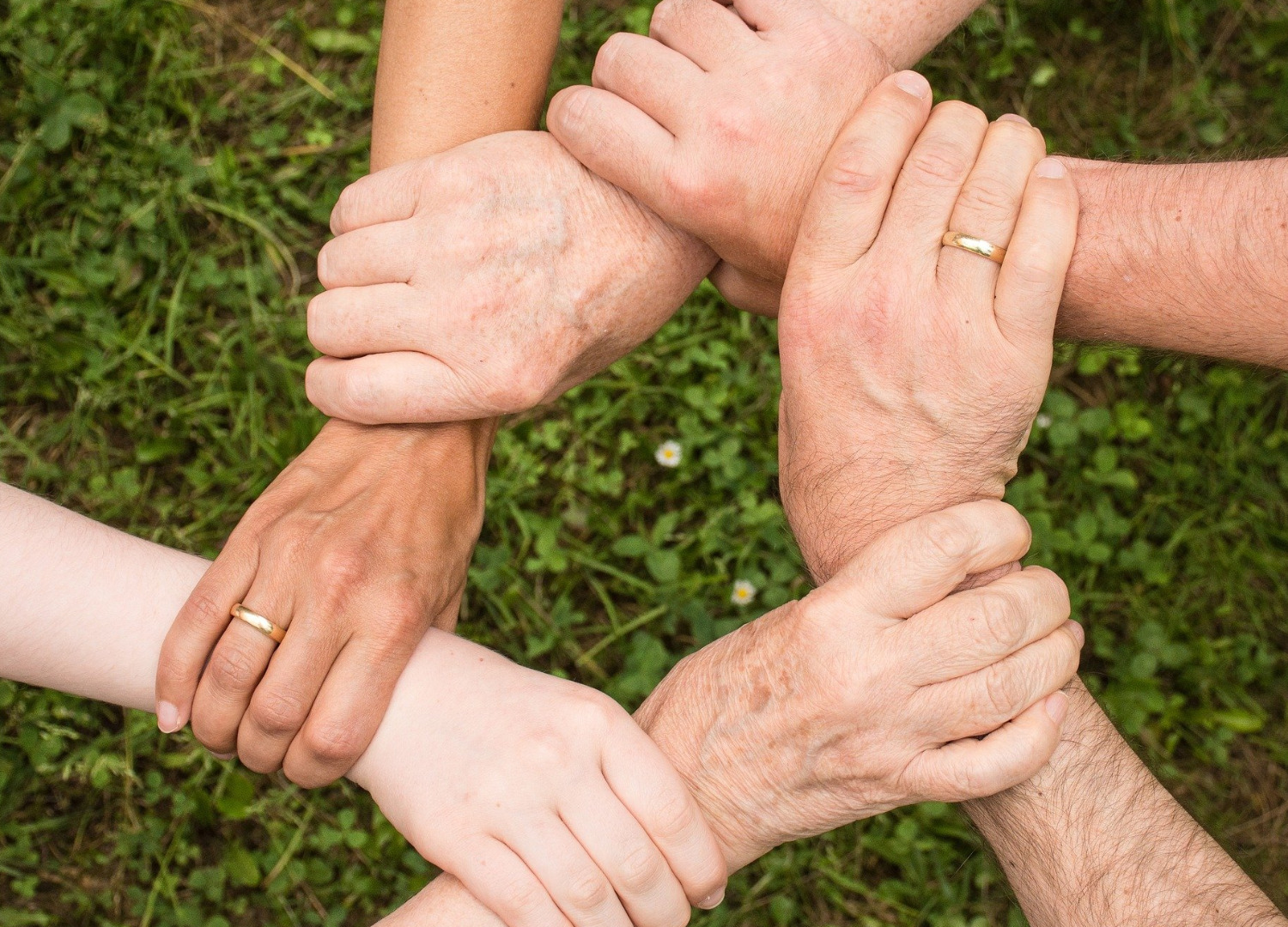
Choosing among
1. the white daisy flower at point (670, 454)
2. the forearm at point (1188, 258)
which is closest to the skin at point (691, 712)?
the forearm at point (1188, 258)

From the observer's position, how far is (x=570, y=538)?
322 cm

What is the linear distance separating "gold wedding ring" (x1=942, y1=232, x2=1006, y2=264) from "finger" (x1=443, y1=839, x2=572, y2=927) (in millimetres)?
1414

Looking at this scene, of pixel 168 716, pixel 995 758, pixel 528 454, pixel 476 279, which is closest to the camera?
pixel 995 758

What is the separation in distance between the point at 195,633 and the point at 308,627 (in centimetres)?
22

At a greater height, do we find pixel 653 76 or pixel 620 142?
pixel 653 76

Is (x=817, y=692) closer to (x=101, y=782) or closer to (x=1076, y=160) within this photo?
(x=1076, y=160)

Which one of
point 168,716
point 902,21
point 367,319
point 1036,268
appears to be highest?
point 902,21

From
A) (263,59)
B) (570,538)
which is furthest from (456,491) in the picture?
(263,59)

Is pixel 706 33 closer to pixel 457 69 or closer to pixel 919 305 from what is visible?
pixel 457 69

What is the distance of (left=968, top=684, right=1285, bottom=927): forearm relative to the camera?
1.75 meters

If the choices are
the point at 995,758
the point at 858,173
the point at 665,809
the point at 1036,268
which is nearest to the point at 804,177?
the point at 858,173

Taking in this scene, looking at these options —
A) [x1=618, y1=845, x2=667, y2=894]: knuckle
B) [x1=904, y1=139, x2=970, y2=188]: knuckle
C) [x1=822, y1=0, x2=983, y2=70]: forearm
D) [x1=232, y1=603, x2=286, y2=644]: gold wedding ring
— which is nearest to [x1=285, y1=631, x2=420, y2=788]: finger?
[x1=232, y1=603, x2=286, y2=644]: gold wedding ring

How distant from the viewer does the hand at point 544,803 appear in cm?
188

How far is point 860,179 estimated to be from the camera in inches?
75.5
